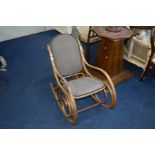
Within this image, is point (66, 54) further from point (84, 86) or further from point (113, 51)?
point (113, 51)

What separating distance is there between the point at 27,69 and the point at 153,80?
2.02m

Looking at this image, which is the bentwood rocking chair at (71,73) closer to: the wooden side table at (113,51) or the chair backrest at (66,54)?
the chair backrest at (66,54)

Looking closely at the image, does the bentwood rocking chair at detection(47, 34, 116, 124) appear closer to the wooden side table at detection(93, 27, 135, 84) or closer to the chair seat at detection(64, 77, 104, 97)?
the chair seat at detection(64, 77, 104, 97)

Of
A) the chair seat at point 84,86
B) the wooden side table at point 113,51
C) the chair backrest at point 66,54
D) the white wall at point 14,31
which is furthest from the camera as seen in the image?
the white wall at point 14,31

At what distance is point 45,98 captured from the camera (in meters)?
2.40

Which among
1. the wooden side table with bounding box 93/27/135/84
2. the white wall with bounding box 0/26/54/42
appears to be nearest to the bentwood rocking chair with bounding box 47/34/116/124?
the wooden side table with bounding box 93/27/135/84

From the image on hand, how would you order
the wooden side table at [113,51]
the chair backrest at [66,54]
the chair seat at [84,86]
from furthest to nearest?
the wooden side table at [113,51] → the chair backrest at [66,54] → the chair seat at [84,86]

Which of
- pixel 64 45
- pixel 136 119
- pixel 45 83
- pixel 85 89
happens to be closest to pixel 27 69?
pixel 45 83

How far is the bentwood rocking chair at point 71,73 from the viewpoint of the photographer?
193 centimetres

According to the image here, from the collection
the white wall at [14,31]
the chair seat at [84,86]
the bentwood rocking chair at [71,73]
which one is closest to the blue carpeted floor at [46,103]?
the bentwood rocking chair at [71,73]

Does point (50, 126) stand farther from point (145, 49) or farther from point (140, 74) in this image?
point (145, 49)

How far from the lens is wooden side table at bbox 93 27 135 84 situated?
7.54ft

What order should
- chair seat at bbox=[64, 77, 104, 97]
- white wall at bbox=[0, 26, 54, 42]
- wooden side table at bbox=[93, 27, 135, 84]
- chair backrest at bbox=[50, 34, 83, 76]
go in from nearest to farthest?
chair seat at bbox=[64, 77, 104, 97]
chair backrest at bbox=[50, 34, 83, 76]
wooden side table at bbox=[93, 27, 135, 84]
white wall at bbox=[0, 26, 54, 42]

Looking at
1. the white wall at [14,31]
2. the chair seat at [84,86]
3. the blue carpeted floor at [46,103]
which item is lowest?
the blue carpeted floor at [46,103]
